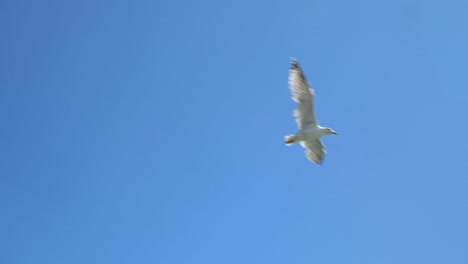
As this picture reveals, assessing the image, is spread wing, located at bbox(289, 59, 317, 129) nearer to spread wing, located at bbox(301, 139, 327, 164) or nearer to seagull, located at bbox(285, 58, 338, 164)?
Result: seagull, located at bbox(285, 58, 338, 164)

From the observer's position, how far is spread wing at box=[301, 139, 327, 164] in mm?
29719

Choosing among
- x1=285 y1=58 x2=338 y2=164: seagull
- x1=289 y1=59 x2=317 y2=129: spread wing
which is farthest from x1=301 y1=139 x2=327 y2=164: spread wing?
x1=289 y1=59 x2=317 y2=129: spread wing

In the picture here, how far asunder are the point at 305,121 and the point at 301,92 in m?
1.41

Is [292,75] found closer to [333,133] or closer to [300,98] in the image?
[300,98]

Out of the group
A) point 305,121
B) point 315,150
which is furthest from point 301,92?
point 315,150

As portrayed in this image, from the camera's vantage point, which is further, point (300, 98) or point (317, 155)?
point (317, 155)

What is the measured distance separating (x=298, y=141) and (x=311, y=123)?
96 cm

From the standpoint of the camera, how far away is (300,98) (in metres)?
28.1

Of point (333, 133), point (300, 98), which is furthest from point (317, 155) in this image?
point (300, 98)

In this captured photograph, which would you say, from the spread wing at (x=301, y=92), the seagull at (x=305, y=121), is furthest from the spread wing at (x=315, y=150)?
the spread wing at (x=301, y=92)

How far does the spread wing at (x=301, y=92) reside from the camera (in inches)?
1099

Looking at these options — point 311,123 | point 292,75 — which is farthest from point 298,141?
point 292,75

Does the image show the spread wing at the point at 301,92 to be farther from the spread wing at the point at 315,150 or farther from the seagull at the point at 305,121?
the spread wing at the point at 315,150

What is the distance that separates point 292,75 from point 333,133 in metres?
3.42
